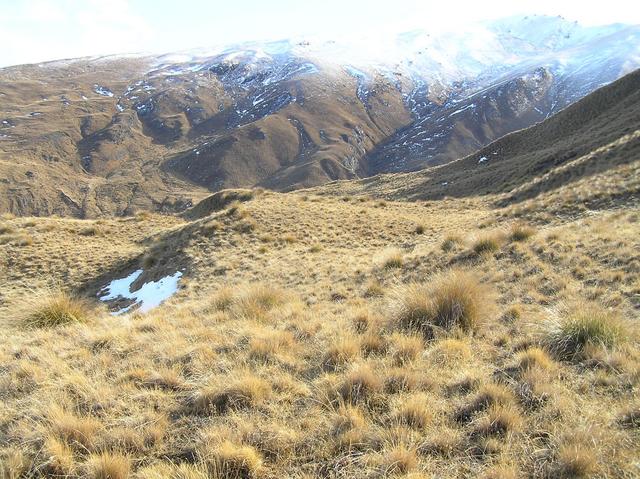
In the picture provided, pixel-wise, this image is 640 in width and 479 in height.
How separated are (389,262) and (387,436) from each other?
8335 mm

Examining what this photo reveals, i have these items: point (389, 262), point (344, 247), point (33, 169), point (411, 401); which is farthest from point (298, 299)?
point (33, 169)

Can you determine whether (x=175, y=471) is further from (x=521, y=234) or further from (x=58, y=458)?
(x=521, y=234)

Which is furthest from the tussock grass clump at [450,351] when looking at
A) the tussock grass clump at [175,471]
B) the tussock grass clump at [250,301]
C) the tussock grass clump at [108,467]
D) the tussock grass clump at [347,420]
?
the tussock grass clump at [108,467]

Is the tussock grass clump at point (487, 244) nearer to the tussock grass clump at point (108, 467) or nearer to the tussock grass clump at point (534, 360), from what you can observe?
the tussock grass clump at point (534, 360)

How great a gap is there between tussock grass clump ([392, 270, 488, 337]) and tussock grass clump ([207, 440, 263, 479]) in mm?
3251

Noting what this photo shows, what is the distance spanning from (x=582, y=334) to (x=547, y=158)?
35.0m

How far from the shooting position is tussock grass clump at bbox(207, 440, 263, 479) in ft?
12.1

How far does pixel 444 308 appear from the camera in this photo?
666 cm

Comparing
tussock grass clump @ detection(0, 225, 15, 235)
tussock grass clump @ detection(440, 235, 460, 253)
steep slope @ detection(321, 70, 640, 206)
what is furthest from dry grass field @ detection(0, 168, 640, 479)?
tussock grass clump @ detection(0, 225, 15, 235)

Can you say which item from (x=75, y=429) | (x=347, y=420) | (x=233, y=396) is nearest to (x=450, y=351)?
(x=347, y=420)

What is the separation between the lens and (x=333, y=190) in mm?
61000

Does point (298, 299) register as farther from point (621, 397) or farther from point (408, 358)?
point (621, 397)

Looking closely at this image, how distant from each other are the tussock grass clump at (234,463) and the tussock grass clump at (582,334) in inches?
146

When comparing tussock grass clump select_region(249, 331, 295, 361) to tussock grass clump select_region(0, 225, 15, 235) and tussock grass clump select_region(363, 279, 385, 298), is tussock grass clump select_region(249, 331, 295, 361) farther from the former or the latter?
tussock grass clump select_region(0, 225, 15, 235)
